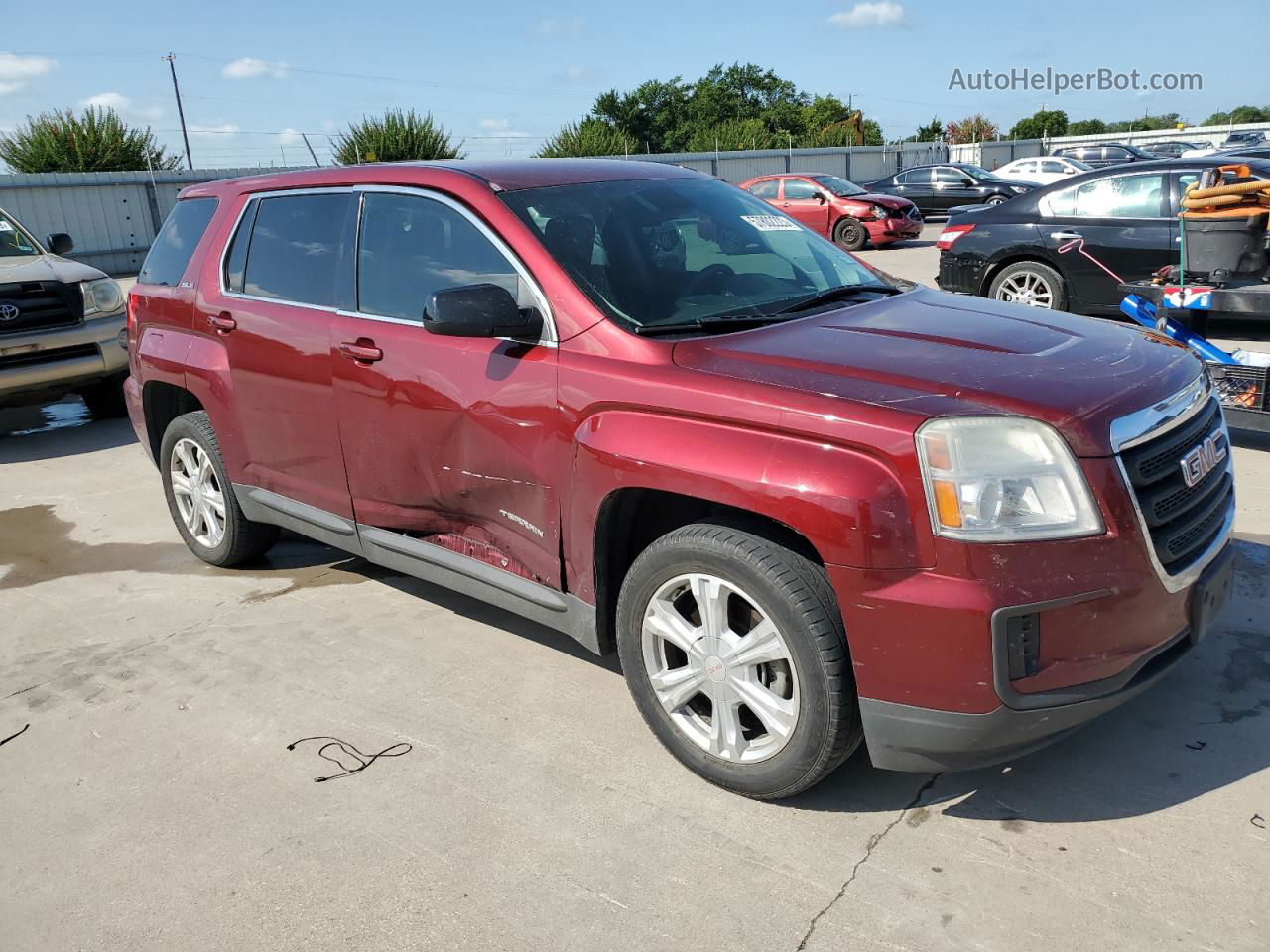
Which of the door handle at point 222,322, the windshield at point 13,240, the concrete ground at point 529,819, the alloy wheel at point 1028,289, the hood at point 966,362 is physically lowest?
the concrete ground at point 529,819

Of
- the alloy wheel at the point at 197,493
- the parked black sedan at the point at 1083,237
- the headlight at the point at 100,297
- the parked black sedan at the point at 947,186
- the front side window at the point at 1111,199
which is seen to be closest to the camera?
the alloy wheel at the point at 197,493

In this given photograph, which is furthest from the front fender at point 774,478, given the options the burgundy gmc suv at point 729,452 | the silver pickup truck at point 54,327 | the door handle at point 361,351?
the silver pickup truck at point 54,327

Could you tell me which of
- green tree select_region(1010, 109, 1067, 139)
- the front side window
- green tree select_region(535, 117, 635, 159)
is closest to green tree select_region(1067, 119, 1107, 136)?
green tree select_region(1010, 109, 1067, 139)

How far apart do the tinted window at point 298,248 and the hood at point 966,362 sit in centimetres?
180

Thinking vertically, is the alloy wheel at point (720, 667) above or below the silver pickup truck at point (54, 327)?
below

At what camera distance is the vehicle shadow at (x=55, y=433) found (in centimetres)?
815

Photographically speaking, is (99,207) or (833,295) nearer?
(833,295)

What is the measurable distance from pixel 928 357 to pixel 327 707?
240 centimetres

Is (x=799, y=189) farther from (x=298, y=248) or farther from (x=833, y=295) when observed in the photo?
(x=833, y=295)

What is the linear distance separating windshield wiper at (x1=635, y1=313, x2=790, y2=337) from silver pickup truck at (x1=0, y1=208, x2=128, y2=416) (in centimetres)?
659

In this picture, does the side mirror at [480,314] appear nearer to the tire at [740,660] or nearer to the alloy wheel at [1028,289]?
the tire at [740,660]

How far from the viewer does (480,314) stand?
3293 mm

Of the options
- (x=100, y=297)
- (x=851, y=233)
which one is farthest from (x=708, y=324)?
(x=851, y=233)

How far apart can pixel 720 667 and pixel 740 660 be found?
3.1 inches
